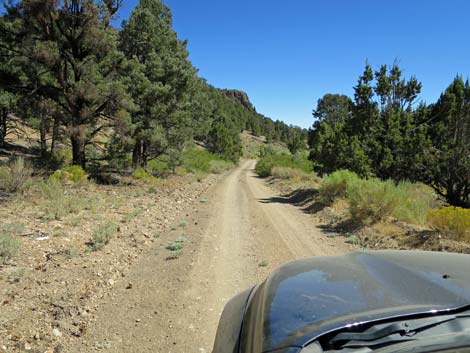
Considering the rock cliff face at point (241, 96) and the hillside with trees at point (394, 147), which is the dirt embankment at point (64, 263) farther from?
the rock cliff face at point (241, 96)

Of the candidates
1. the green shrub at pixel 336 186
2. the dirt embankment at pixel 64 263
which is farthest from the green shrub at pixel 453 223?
the dirt embankment at pixel 64 263

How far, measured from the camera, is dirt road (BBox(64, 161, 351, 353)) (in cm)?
426

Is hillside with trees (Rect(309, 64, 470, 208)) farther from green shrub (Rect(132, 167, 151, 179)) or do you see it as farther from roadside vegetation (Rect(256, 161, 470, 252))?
green shrub (Rect(132, 167, 151, 179))

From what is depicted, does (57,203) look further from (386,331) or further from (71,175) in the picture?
(386,331)

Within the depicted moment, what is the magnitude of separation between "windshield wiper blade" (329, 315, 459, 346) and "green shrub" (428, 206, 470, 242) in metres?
7.41

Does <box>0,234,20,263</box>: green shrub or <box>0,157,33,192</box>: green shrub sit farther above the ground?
<box>0,157,33,192</box>: green shrub

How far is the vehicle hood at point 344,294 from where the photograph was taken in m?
1.63

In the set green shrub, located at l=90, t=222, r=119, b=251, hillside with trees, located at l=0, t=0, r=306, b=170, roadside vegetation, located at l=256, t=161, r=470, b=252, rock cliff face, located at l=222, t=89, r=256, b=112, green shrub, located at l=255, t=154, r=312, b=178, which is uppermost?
rock cliff face, located at l=222, t=89, r=256, b=112

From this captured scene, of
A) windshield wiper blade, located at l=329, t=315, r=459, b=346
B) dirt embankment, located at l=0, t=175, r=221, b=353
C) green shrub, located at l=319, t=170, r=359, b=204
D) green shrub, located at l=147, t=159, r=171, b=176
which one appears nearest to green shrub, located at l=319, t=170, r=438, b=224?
green shrub, located at l=319, t=170, r=359, b=204

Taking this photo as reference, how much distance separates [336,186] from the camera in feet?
47.2

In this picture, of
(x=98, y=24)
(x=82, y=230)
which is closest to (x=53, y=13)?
(x=98, y=24)

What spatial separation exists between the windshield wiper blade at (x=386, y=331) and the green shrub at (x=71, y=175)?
48.5ft

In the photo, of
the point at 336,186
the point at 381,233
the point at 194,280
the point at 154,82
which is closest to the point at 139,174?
the point at 154,82

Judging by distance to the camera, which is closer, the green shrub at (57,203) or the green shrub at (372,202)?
the green shrub at (57,203)
